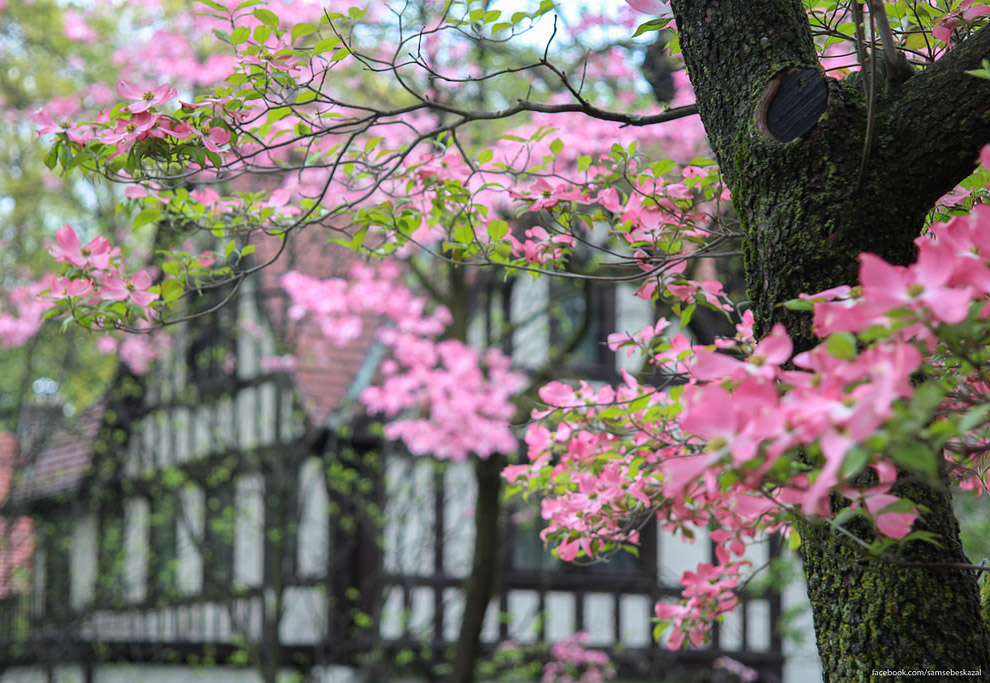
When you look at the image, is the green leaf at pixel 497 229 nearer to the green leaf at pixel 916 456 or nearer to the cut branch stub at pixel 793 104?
the cut branch stub at pixel 793 104

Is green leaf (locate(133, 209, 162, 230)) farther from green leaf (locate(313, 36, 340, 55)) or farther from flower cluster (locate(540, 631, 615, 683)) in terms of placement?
flower cluster (locate(540, 631, 615, 683))

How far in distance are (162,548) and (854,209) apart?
10473mm

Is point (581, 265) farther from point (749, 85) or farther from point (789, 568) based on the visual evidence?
point (749, 85)

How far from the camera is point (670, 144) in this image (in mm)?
8148

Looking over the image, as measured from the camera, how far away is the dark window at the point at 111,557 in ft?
31.3

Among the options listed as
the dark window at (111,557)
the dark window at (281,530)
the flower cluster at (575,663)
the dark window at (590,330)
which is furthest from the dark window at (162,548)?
the dark window at (590,330)

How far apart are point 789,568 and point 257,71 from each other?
6761 millimetres

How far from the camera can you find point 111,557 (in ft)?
A: 34.1

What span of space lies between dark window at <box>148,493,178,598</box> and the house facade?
44 millimetres

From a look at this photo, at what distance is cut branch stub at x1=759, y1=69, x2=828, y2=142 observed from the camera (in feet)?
5.66

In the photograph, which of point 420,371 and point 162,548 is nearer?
point 420,371

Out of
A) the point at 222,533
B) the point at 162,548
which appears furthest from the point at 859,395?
the point at 162,548

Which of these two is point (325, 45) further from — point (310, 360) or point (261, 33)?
point (310, 360)

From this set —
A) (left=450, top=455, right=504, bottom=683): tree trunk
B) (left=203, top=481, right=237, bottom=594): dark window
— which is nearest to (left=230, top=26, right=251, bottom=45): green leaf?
(left=450, top=455, right=504, bottom=683): tree trunk
